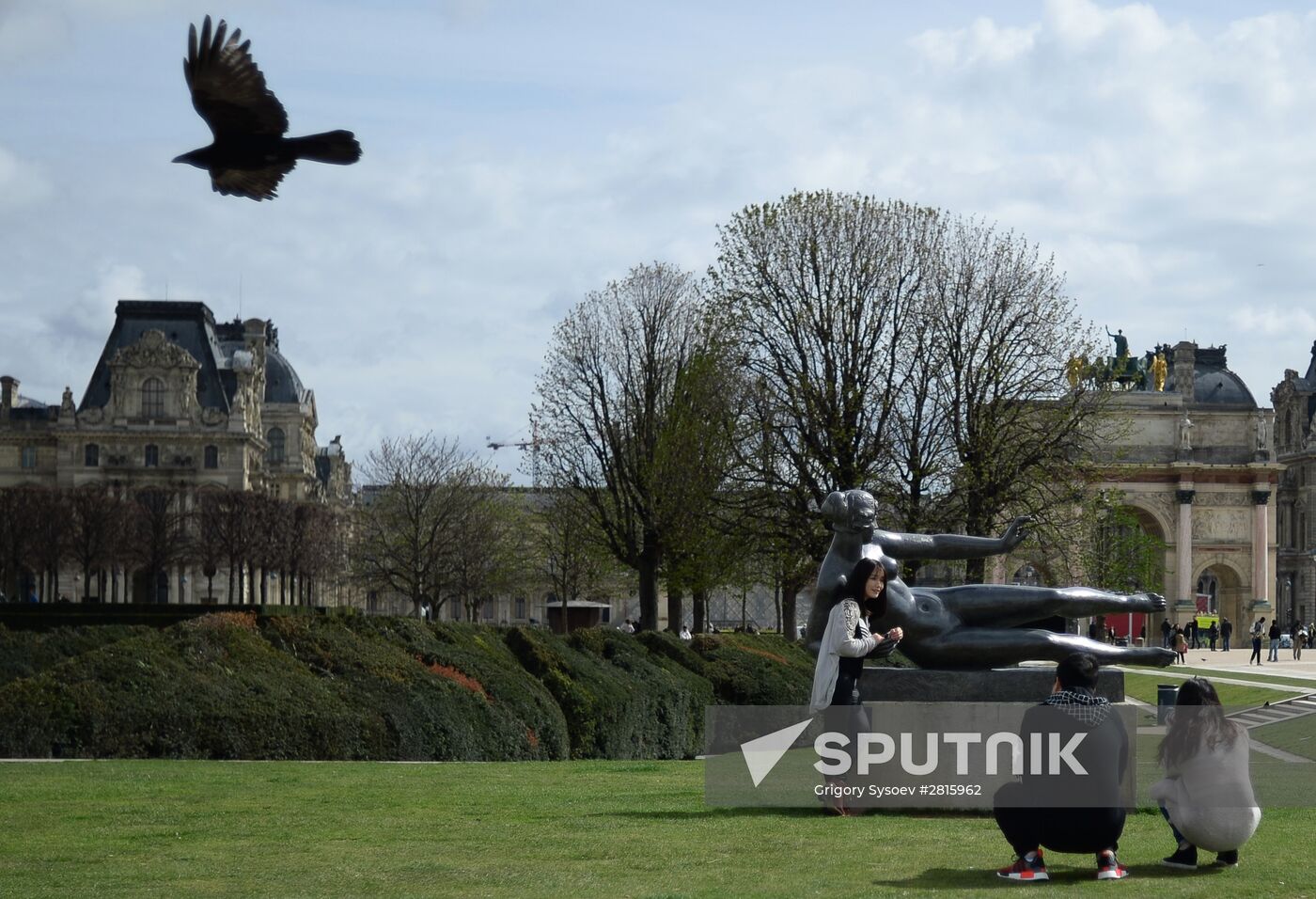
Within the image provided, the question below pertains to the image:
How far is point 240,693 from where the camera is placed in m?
19.0

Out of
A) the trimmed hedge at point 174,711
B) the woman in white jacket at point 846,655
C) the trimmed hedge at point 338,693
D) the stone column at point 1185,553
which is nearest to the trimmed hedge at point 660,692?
the trimmed hedge at point 338,693

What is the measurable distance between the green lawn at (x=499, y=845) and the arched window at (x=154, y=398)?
10637 centimetres

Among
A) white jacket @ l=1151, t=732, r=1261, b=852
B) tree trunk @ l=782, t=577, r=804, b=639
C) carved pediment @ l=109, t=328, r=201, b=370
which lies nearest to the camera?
white jacket @ l=1151, t=732, r=1261, b=852

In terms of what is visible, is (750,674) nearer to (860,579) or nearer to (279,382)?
(860,579)

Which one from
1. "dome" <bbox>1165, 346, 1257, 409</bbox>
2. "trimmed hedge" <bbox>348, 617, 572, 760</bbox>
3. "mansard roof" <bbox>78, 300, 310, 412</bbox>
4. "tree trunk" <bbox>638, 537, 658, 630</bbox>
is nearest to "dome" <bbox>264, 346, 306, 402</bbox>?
"mansard roof" <bbox>78, 300, 310, 412</bbox>

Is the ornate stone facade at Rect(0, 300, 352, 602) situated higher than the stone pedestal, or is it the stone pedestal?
the ornate stone facade at Rect(0, 300, 352, 602)

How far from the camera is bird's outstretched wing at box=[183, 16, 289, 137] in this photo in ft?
26.5

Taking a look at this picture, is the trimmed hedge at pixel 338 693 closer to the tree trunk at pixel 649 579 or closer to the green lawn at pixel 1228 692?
the green lawn at pixel 1228 692

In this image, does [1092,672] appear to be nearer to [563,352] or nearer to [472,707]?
[472,707]

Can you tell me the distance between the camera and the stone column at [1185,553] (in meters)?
92.6

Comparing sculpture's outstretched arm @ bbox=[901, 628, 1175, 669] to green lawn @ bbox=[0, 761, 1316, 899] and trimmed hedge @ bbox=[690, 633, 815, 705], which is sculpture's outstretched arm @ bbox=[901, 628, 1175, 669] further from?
trimmed hedge @ bbox=[690, 633, 815, 705]

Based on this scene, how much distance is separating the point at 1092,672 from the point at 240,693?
1176cm

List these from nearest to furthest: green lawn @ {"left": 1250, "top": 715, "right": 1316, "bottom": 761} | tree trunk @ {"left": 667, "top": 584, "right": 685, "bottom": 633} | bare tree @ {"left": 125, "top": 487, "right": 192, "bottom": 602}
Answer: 1. green lawn @ {"left": 1250, "top": 715, "right": 1316, "bottom": 761}
2. tree trunk @ {"left": 667, "top": 584, "right": 685, "bottom": 633}
3. bare tree @ {"left": 125, "top": 487, "right": 192, "bottom": 602}

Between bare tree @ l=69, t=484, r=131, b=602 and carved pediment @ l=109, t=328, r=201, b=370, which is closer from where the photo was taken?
bare tree @ l=69, t=484, r=131, b=602
